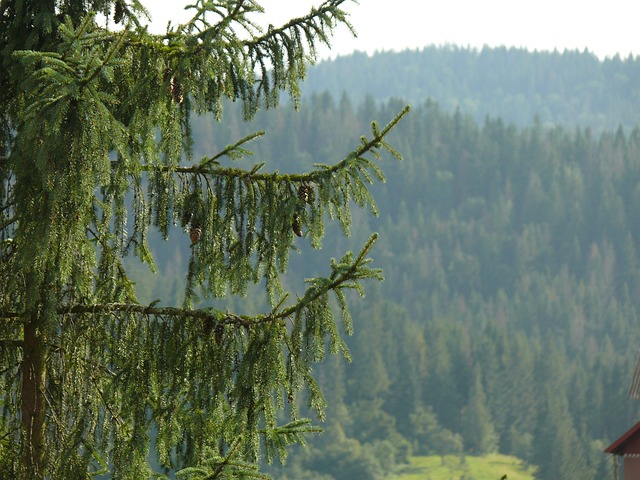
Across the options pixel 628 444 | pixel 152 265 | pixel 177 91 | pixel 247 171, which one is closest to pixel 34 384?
pixel 152 265

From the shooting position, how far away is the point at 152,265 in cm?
769

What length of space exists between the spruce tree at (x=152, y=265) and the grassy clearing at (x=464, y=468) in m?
105

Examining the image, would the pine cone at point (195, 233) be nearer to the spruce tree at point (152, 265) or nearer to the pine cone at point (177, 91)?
the spruce tree at point (152, 265)

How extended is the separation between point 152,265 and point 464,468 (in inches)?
4432

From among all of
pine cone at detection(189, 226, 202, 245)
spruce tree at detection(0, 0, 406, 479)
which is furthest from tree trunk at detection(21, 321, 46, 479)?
pine cone at detection(189, 226, 202, 245)

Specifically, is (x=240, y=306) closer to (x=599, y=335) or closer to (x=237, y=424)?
(x=599, y=335)

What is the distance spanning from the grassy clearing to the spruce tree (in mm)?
104502

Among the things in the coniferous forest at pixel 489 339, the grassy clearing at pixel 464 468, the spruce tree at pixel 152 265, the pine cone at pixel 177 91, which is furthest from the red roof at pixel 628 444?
the grassy clearing at pixel 464 468

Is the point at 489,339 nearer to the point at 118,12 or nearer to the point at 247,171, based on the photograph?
the point at 118,12

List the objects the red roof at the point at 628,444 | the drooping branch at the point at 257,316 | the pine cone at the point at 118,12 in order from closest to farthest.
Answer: the drooping branch at the point at 257,316 < the pine cone at the point at 118,12 < the red roof at the point at 628,444

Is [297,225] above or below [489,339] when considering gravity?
above

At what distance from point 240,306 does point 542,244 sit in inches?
2685

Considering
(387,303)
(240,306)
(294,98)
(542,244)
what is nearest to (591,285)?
(542,244)

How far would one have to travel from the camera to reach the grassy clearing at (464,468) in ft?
371
